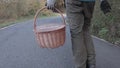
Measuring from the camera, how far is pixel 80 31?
12.0 ft

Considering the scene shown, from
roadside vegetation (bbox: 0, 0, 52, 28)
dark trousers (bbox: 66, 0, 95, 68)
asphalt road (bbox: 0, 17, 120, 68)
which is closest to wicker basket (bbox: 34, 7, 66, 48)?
dark trousers (bbox: 66, 0, 95, 68)

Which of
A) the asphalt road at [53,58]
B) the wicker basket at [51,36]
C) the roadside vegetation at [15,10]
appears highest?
the wicker basket at [51,36]

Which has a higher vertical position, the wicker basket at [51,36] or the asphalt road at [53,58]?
the wicker basket at [51,36]

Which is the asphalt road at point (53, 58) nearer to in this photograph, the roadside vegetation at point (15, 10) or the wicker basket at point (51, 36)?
the wicker basket at point (51, 36)

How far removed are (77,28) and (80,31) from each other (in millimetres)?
60

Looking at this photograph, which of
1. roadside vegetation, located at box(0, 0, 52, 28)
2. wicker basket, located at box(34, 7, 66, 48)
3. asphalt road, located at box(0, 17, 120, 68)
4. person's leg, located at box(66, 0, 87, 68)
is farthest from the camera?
roadside vegetation, located at box(0, 0, 52, 28)

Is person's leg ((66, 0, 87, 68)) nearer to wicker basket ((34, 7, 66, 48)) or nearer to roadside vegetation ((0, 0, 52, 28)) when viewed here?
wicker basket ((34, 7, 66, 48))

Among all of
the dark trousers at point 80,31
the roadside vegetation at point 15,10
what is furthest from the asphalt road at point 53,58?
the roadside vegetation at point 15,10

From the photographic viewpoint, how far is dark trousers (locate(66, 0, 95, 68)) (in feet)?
11.9

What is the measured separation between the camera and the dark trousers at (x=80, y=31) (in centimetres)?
364

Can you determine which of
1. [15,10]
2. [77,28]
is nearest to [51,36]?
[77,28]

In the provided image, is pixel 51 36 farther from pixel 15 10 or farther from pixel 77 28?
pixel 15 10

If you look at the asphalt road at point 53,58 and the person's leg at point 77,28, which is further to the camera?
the asphalt road at point 53,58

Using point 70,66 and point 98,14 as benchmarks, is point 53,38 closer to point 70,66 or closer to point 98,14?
point 70,66
